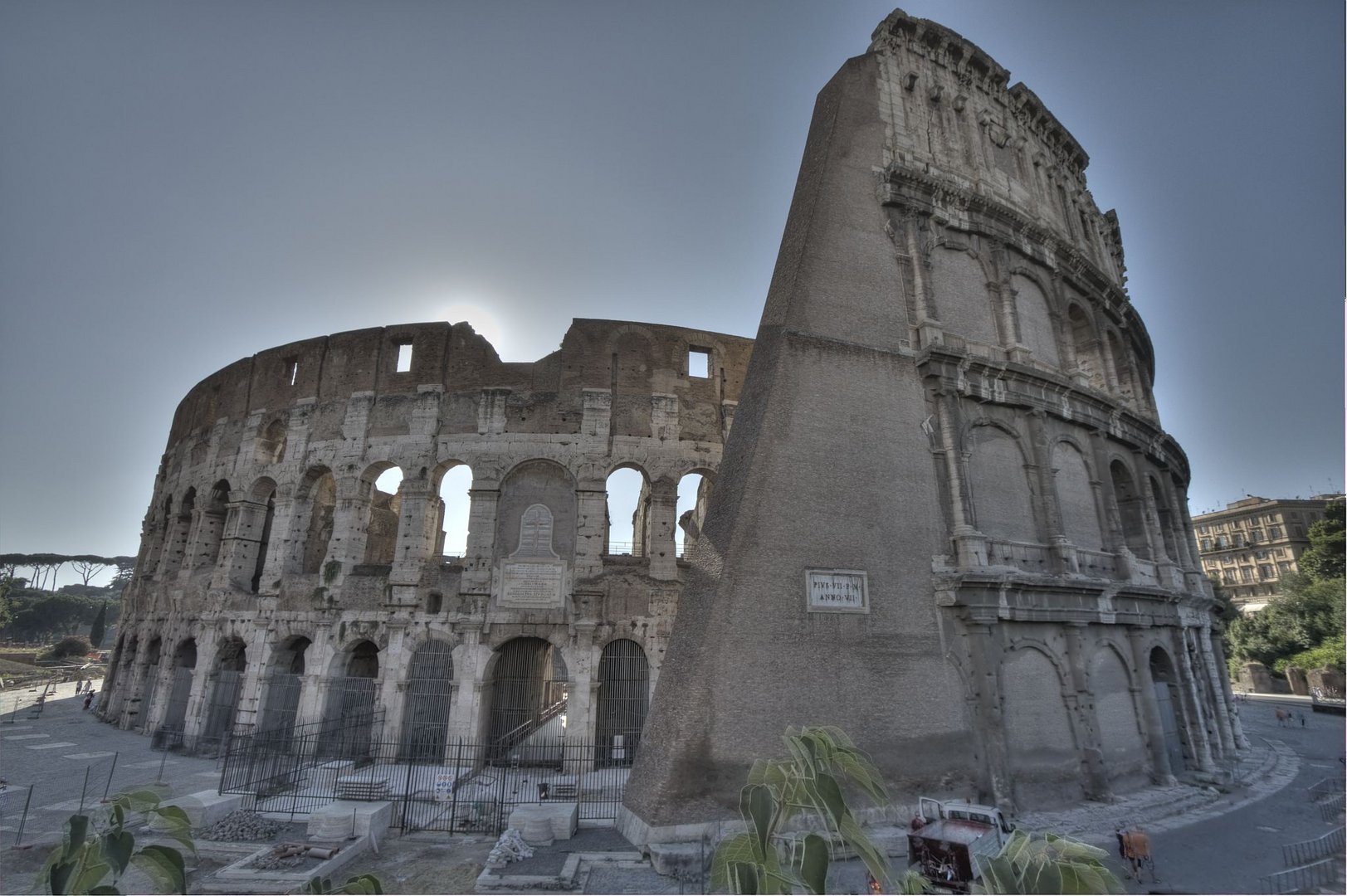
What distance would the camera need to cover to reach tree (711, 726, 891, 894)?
2986 millimetres

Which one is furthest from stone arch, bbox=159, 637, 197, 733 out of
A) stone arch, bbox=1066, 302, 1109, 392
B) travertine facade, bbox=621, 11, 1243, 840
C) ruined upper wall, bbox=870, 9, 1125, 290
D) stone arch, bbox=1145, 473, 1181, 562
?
stone arch, bbox=1145, 473, 1181, 562

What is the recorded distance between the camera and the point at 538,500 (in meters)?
17.9

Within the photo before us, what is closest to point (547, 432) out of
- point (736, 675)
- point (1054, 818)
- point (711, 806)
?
point (736, 675)

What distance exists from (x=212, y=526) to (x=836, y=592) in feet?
69.8

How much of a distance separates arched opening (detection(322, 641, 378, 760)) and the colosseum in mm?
160

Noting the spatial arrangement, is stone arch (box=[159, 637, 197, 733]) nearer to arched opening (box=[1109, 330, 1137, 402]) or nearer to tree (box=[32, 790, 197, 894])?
tree (box=[32, 790, 197, 894])

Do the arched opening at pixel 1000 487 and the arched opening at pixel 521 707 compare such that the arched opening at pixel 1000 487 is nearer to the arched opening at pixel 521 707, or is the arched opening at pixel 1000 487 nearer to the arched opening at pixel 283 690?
the arched opening at pixel 521 707

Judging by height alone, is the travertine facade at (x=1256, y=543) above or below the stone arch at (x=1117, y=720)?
above

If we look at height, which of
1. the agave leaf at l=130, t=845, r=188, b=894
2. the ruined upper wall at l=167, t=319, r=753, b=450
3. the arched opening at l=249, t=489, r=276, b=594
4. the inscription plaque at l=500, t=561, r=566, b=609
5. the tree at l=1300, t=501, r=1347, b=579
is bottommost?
the agave leaf at l=130, t=845, r=188, b=894

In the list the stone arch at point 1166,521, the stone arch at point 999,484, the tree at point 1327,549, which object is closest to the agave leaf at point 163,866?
the stone arch at point 999,484

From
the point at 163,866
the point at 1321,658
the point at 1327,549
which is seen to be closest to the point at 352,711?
the point at 163,866

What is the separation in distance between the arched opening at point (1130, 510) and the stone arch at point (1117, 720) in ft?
13.1

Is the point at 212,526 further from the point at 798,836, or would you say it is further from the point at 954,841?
the point at 798,836

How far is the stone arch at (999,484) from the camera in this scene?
13523mm
